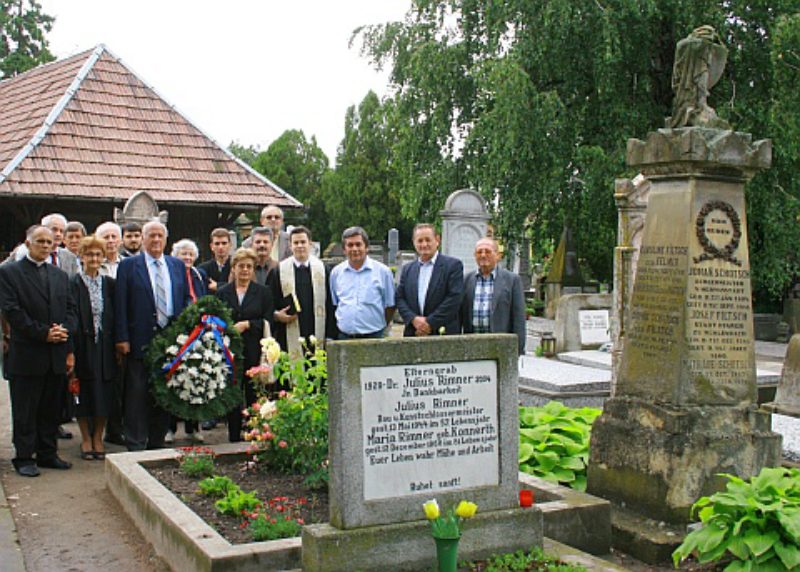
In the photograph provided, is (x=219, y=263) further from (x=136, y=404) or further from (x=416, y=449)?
(x=416, y=449)

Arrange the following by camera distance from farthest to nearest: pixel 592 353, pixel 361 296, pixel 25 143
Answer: pixel 25 143 < pixel 592 353 < pixel 361 296

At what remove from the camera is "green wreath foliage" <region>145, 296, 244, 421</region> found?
7.61m

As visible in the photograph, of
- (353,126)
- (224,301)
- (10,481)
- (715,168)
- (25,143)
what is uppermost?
(353,126)

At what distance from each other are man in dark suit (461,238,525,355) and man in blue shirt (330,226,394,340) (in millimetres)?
751

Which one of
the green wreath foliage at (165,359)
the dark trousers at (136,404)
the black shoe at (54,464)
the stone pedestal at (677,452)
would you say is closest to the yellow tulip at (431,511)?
the stone pedestal at (677,452)

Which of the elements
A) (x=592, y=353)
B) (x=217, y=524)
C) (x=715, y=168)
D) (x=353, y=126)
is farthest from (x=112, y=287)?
(x=353, y=126)

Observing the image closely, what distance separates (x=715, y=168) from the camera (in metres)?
6.03

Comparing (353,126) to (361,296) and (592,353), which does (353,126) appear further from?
(361,296)

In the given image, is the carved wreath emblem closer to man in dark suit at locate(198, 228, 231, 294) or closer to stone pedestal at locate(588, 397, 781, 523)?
stone pedestal at locate(588, 397, 781, 523)

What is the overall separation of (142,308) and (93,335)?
49cm

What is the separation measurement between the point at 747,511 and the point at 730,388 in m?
1.46

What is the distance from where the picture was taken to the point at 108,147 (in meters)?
19.8

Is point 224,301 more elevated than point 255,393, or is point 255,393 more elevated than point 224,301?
point 224,301

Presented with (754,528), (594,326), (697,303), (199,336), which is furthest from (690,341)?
(594,326)
